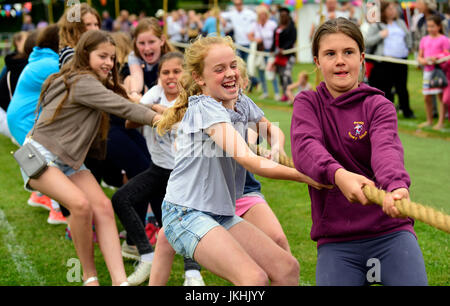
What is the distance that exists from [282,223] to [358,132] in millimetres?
3517

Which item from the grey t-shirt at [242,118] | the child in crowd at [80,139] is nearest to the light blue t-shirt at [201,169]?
the grey t-shirt at [242,118]

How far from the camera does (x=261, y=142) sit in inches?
149

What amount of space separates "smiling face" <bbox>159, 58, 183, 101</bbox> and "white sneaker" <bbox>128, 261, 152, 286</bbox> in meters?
1.38

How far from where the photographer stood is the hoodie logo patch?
276cm

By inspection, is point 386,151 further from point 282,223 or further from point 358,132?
point 282,223

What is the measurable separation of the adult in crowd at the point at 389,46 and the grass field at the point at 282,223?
7.40 feet

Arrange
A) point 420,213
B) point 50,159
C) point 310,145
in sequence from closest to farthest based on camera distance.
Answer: point 420,213 → point 310,145 → point 50,159

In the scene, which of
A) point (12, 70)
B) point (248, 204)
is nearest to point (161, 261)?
point (248, 204)

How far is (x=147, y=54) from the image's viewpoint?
5711mm

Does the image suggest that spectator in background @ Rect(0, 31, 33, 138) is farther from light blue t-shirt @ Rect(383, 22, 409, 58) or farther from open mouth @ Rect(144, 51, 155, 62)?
light blue t-shirt @ Rect(383, 22, 409, 58)

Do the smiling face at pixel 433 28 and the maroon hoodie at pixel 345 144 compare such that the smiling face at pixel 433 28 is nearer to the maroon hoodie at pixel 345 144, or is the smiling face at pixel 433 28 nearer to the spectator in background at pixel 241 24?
the spectator in background at pixel 241 24

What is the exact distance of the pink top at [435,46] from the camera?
10.5 meters

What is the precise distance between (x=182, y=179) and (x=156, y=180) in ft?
6.01
